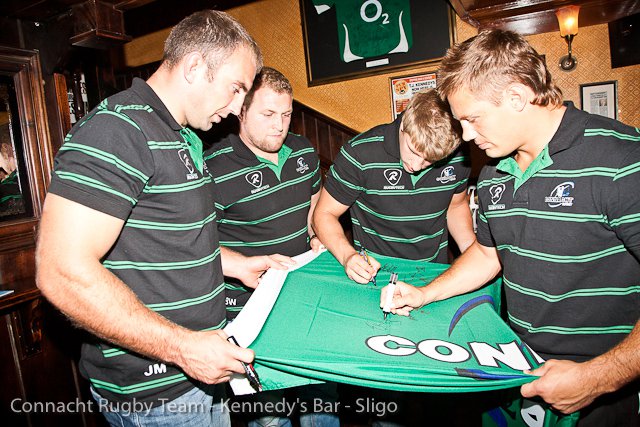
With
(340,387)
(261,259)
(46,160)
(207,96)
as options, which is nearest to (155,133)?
(207,96)

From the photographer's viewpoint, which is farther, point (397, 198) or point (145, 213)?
point (397, 198)

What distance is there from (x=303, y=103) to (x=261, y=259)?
3959 mm

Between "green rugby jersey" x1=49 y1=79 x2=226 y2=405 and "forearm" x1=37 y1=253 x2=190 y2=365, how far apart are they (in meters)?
0.14

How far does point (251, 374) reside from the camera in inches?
46.2

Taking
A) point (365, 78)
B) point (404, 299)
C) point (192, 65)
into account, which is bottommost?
point (404, 299)

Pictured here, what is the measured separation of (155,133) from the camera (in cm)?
119

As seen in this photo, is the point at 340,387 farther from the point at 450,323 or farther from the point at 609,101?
the point at 609,101

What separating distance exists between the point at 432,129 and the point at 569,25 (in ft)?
9.65

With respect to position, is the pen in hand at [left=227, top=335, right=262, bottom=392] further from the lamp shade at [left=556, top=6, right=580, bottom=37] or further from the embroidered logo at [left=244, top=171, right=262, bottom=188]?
the lamp shade at [left=556, top=6, right=580, bottom=37]

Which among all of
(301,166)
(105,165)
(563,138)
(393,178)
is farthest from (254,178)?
(563,138)

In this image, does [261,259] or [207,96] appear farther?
[261,259]

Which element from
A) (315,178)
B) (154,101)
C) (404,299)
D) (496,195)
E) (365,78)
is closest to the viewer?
(154,101)

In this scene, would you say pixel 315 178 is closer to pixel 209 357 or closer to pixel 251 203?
pixel 251 203

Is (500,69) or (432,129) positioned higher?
(500,69)
